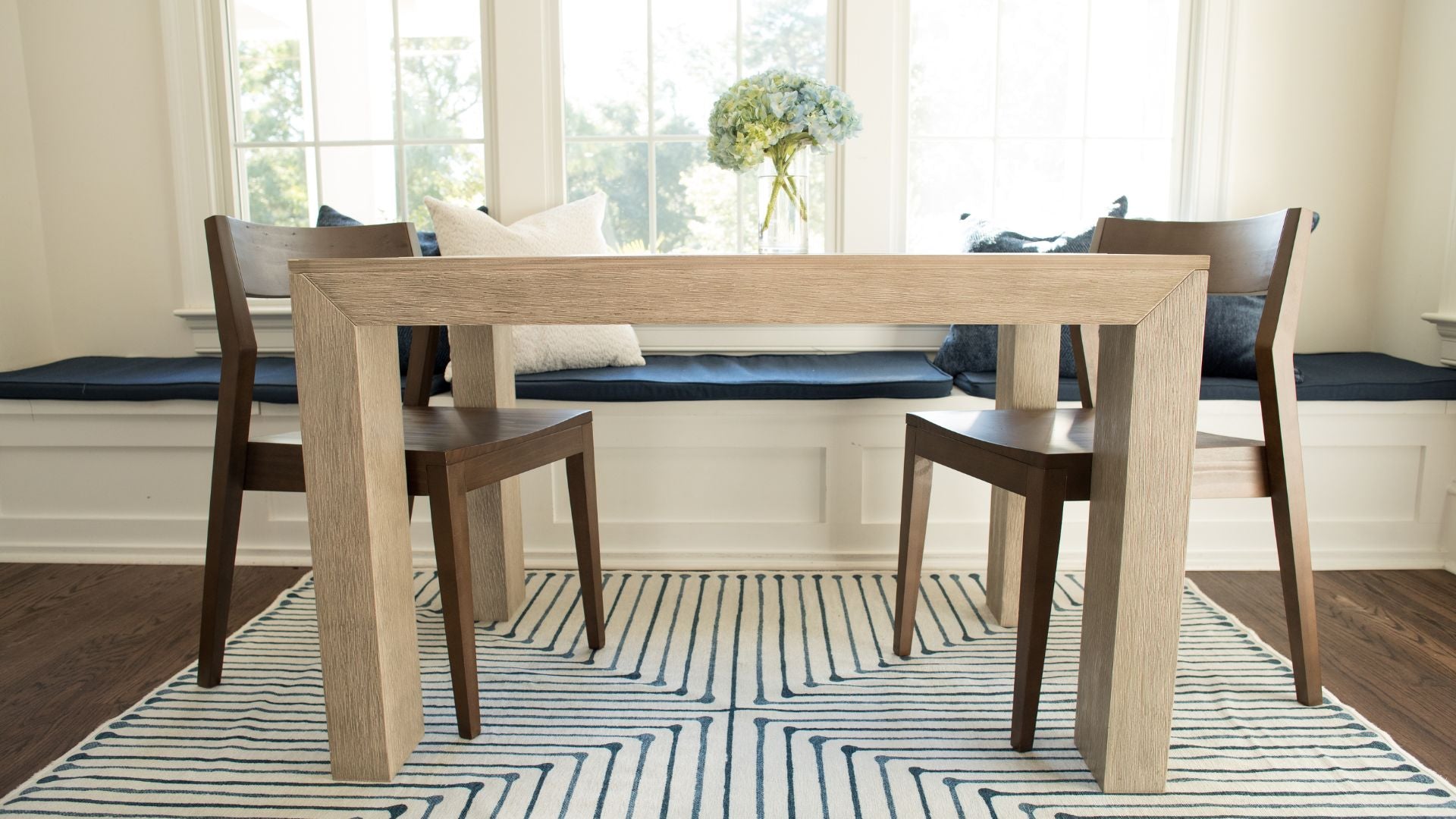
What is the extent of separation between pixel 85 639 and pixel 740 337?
190 centimetres

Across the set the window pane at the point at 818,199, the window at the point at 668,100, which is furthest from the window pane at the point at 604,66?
the window pane at the point at 818,199

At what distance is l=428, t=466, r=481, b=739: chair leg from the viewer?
1.45 m

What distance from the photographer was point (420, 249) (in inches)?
95.3

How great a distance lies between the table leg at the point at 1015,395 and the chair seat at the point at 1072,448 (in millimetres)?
174

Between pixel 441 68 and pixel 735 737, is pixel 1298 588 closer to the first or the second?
pixel 735 737

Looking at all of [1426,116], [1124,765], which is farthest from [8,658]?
[1426,116]

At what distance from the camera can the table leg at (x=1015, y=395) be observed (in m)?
1.98

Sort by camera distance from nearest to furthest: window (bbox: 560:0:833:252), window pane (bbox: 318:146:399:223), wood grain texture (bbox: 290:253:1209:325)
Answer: wood grain texture (bbox: 290:253:1209:325) → window (bbox: 560:0:833:252) → window pane (bbox: 318:146:399:223)

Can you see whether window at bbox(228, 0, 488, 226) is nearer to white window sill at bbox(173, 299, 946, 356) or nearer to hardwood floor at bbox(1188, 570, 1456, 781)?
white window sill at bbox(173, 299, 946, 356)

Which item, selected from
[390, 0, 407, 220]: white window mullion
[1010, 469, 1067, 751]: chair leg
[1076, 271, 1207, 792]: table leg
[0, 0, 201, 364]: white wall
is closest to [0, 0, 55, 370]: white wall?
[0, 0, 201, 364]: white wall

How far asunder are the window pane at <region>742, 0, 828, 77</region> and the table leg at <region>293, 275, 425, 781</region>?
192 cm

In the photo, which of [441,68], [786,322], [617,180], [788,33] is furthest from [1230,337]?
[441,68]

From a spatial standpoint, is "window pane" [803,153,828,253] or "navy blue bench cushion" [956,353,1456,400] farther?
"window pane" [803,153,828,253]

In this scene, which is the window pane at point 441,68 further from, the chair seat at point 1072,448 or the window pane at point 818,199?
the chair seat at point 1072,448
